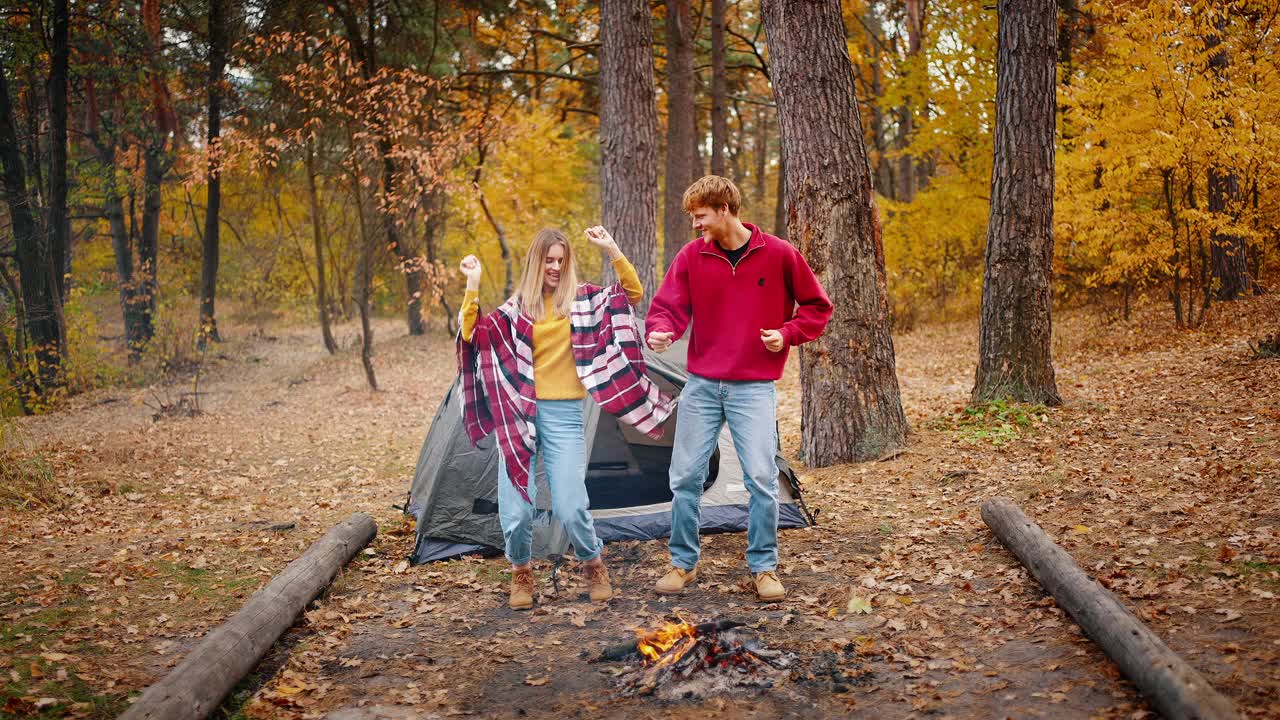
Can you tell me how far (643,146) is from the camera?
9.21 m

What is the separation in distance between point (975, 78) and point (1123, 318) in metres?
4.55

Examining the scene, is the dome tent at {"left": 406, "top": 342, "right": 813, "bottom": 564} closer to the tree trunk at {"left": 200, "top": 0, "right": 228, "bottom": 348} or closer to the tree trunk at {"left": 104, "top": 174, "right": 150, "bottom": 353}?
the tree trunk at {"left": 200, "top": 0, "right": 228, "bottom": 348}

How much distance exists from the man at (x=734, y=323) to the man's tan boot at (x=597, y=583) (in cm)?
69

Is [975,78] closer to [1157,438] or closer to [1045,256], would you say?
[1045,256]

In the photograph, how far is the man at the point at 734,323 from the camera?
4250 mm

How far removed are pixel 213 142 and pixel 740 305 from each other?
1324cm

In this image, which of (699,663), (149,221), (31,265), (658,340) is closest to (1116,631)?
(699,663)

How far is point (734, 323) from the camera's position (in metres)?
4.28

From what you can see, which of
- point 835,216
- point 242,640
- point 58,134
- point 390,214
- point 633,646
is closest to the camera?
point 242,640

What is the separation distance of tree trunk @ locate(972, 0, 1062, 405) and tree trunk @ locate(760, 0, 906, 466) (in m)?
1.46

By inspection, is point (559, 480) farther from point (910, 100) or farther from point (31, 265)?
point (910, 100)

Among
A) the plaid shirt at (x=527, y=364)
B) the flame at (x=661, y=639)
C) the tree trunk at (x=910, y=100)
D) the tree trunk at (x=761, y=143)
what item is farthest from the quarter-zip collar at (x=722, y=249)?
the tree trunk at (x=761, y=143)

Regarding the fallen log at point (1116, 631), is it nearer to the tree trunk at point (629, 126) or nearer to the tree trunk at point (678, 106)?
the tree trunk at point (629, 126)

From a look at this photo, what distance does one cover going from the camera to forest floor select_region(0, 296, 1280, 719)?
3477 mm
